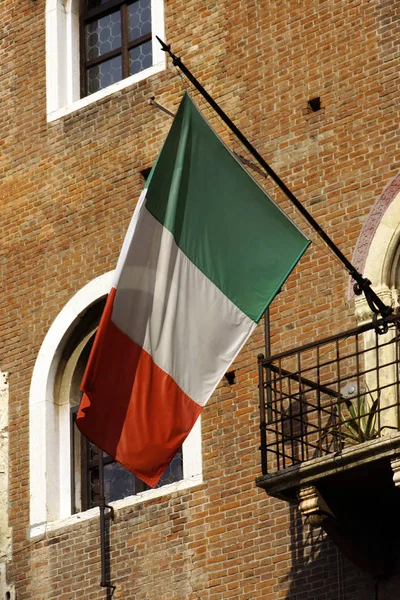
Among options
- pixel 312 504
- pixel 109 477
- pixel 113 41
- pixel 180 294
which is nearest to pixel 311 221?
pixel 180 294

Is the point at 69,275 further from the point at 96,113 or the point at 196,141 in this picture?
the point at 196,141

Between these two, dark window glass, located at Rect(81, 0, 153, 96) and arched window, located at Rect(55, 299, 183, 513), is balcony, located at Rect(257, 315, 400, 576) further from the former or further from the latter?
dark window glass, located at Rect(81, 0, 153, 96)

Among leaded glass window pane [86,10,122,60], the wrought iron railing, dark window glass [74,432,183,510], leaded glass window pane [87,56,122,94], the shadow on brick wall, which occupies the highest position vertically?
leaded glass window pane [86,10,122,60]

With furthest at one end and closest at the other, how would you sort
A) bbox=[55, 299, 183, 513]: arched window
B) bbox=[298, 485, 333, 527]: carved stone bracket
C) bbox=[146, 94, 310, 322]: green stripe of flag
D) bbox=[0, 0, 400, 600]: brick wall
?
bbox=[55, 299, 183, 513]: arched window → bbox=[0, 0, 400, 600]: brick wall → bbox=[146, 94, 310, 322]: green stripe of flag → bbox=[298, 485, 333, 527]: carved stone bracket

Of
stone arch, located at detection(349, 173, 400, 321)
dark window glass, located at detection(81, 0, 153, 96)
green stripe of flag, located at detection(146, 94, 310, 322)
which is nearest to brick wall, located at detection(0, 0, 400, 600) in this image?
stone arch, located at detection(349, 173, 400, 321)

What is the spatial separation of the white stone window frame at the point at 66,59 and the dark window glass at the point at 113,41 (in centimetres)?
10

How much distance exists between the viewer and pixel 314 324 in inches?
626

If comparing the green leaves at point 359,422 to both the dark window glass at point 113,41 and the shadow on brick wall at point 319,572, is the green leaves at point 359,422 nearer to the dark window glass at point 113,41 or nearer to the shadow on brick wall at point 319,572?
the shadow on brick wall at point 319,572

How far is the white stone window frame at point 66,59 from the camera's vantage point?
18.2 metres

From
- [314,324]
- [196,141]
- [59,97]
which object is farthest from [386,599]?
[59,97]

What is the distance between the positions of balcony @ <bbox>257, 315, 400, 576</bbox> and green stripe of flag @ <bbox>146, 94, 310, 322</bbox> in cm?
66

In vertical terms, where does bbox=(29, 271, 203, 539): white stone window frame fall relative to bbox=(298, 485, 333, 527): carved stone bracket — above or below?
above

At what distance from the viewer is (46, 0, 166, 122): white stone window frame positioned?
18188mm

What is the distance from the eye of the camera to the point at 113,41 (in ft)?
61.5
